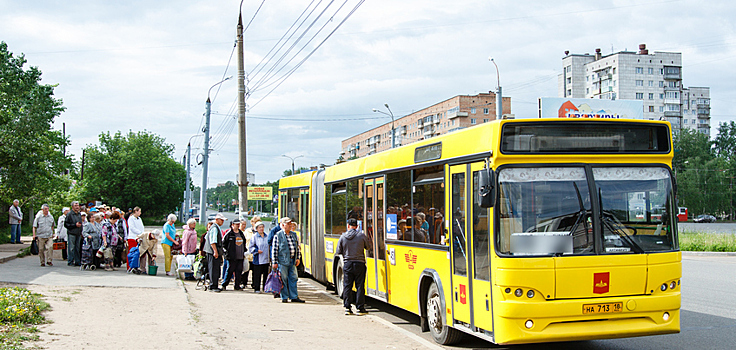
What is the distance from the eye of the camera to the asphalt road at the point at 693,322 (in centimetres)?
852

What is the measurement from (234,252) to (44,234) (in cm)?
566

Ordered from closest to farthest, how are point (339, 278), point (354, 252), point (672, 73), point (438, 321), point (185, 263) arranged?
point (438, 321) → point (354, 252) → point (339, 278) → point (185, 263) → point (672, 73)

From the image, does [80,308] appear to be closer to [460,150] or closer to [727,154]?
[460,150]

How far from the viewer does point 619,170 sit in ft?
23.9

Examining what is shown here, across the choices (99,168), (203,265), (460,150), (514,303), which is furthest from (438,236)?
(99,168)

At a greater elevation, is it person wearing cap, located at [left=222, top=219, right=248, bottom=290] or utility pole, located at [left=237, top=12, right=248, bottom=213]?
utility pole, located at [left=237, top=12, right=248, bottom=213]

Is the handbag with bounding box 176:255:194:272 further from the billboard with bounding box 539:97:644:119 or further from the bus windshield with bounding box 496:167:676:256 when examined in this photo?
the billboard with bounding box 539:97:644:119

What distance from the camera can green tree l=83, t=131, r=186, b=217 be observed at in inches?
2365

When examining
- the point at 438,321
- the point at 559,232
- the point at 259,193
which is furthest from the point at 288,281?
the point at 259,193

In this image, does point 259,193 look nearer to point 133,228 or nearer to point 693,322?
point 133,228

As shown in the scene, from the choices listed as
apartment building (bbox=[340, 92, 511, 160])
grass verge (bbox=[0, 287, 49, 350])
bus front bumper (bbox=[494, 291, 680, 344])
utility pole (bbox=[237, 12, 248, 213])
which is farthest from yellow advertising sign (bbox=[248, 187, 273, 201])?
apartment building (bbox=[340, 92, 511, 160])

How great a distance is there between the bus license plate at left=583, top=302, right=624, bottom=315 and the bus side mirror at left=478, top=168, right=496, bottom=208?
154 centimetres

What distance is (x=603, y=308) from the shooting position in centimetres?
690

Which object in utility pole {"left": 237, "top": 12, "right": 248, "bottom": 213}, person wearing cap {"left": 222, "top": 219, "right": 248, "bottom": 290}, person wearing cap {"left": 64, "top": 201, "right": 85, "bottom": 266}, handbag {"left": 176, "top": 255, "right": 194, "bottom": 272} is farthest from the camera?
utility pole {"left": 237, "top": 12, "right": 248, "bottom": 213}
